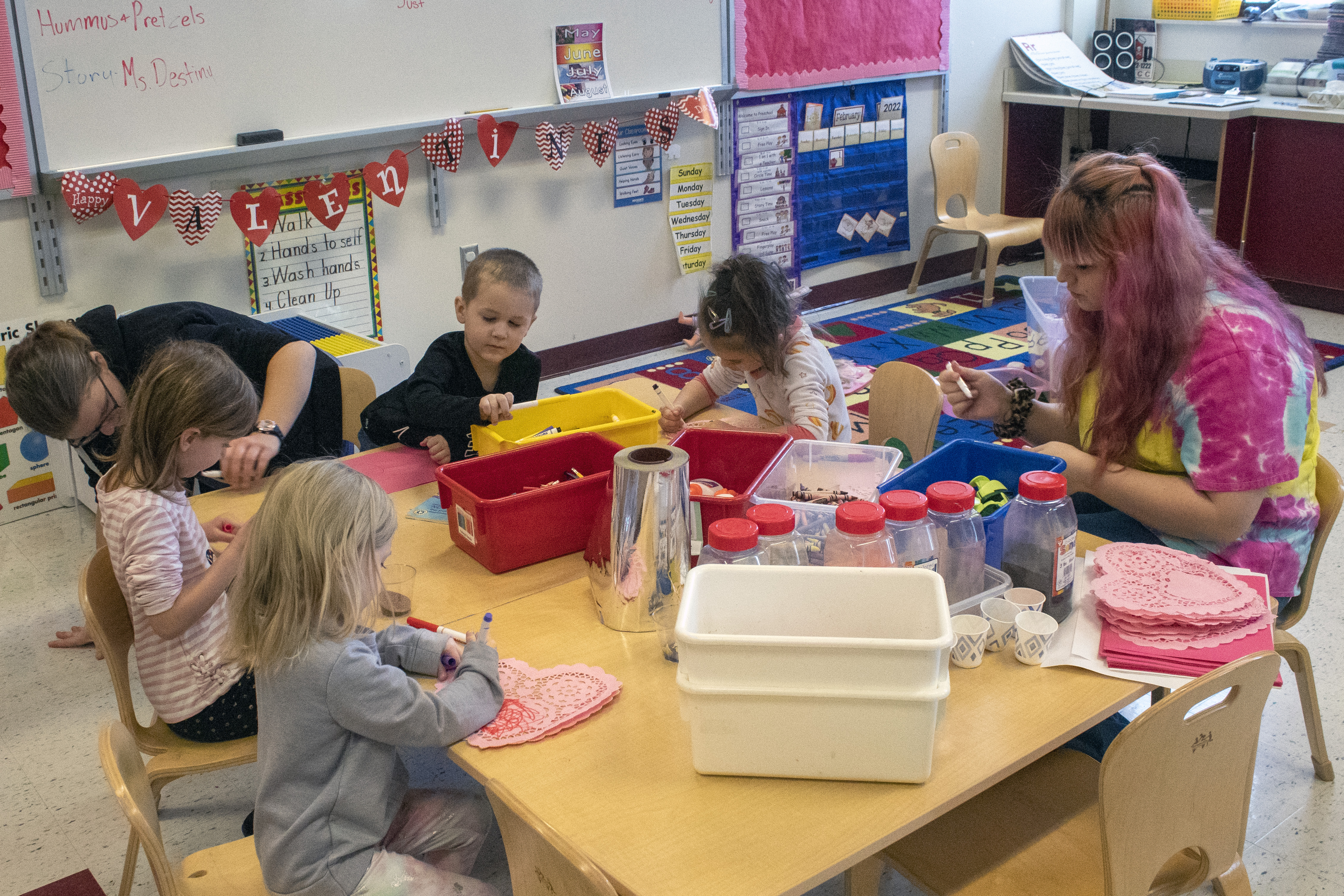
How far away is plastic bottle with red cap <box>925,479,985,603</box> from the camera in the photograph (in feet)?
4.70

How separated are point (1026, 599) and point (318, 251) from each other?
2.86 meters

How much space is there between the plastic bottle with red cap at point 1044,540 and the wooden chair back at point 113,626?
1.24 metres

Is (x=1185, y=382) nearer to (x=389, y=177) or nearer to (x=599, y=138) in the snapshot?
(x=389, y=177)

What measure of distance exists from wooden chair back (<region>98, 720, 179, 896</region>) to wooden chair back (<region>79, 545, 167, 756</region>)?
360mm

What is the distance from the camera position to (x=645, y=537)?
149cm

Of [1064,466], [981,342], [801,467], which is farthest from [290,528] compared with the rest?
[981,342]

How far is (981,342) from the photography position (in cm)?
462

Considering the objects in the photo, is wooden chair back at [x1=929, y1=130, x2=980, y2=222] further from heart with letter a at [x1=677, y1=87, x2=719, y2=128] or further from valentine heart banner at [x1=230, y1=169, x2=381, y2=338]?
valentine heart banner at [x1=230, y1=169, x2=381, y2=338]

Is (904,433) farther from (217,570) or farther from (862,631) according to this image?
(217,570)

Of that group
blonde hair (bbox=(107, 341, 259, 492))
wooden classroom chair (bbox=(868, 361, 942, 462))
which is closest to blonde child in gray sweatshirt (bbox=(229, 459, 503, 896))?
blonde hair (bbox=(107, 341, 259, 492))

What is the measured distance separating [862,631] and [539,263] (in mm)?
3164

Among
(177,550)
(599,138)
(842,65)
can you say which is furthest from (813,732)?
(842,65)

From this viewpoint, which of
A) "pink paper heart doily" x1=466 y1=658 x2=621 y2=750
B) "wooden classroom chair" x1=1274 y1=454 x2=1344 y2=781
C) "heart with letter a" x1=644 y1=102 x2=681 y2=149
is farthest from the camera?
"heart with letter a" x1=644 y1=102 x2=681 y2=149

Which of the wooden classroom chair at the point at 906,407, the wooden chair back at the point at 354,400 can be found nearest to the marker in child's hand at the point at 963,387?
the wooden classroom chair at the point at 906,407
